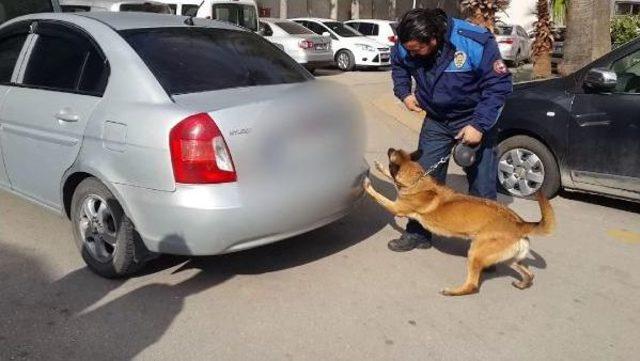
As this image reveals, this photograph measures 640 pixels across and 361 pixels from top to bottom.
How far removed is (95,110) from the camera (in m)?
3.63

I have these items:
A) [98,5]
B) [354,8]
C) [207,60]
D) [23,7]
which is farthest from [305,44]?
[354,8]

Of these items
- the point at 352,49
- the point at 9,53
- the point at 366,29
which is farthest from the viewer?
the point at 366,29

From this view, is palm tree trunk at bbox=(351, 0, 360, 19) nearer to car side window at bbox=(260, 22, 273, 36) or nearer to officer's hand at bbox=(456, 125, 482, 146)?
car side window at bbox=(260, 22, 273, 36)

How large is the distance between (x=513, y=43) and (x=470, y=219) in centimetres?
2030

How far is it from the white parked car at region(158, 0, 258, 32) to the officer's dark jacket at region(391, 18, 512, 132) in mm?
9881

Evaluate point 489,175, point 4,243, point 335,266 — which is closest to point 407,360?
point 335,266

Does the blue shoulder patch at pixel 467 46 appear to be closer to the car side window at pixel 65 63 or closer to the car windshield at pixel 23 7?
the car side window at pixel 65 63

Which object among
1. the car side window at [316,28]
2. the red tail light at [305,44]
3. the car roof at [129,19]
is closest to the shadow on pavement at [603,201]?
the car roof at [129,19]

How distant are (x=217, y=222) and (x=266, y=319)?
60cm

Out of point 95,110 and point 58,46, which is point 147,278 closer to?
point 95,110

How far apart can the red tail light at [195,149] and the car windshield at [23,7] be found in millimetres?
6714

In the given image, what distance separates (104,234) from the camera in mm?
3756

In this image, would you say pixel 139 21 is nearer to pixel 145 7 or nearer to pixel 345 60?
pixel 145 7

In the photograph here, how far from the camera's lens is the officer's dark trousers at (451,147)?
13.6ft
